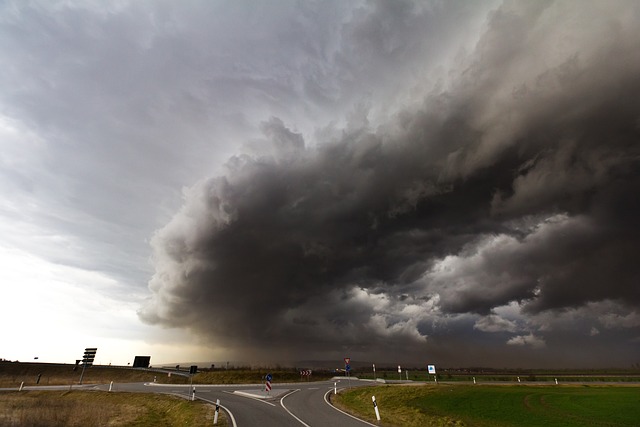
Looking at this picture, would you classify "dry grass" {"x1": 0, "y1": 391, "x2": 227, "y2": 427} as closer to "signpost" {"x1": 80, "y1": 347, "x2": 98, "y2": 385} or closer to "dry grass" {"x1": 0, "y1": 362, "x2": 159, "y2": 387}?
"signpost" {"x1": 80, "y1": 347, "x2": 98, "y2": 385}

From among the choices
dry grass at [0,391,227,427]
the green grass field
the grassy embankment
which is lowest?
the green grass field

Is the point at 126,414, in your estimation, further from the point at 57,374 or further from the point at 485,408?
the point at 57,374

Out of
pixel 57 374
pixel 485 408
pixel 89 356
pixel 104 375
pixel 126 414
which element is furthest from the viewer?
pixel 57 374

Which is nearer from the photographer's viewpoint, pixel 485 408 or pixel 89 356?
pixel 485 408

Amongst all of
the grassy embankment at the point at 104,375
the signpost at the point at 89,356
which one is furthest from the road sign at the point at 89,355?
the grassy embankment at the point at 104,375

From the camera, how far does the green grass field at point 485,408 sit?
2425cm

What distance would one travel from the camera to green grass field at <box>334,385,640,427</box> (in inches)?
955

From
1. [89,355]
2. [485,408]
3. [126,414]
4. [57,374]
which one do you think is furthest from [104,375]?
[485,408]

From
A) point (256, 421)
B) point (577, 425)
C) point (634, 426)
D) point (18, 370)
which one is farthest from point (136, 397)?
point (18, 370)

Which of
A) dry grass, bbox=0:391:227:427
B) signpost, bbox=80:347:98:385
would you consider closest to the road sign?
signpost, bbox=80:347:98:385

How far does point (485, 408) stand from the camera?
3097 centimetres

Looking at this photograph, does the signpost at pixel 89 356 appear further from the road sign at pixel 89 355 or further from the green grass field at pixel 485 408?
the green grass field at pixel 485 408

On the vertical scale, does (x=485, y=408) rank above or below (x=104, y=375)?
below

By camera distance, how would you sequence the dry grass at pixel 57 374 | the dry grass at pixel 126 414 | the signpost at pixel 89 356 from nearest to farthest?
1. the dry grass at pixel 126 414
2. the signpost at pixel 89 356
3. the dry grass at pixel 57 374
